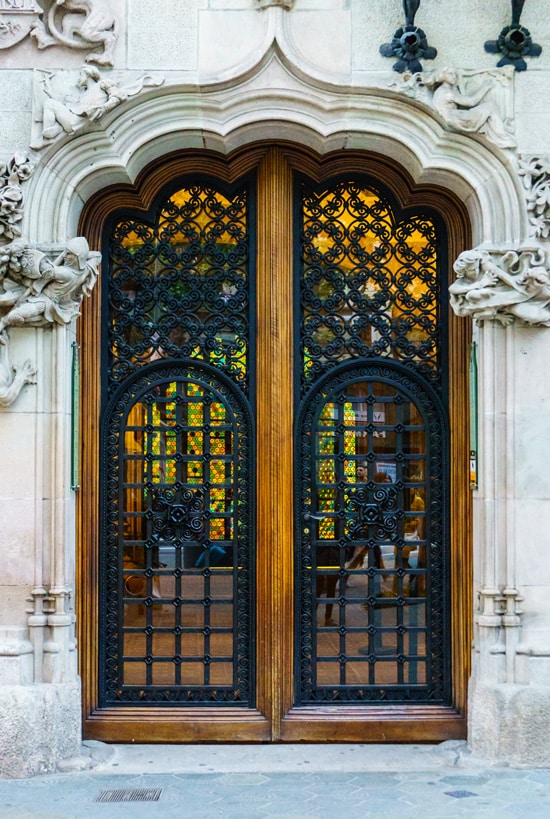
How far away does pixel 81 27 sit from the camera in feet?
24.2

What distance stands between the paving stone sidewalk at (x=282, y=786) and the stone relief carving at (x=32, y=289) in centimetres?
267

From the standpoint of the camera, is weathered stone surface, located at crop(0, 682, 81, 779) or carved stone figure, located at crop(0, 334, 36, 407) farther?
carved stone figure, located at crop(0, 334, 36, 407)

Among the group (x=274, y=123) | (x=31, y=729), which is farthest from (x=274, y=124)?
(x=31, y=729)

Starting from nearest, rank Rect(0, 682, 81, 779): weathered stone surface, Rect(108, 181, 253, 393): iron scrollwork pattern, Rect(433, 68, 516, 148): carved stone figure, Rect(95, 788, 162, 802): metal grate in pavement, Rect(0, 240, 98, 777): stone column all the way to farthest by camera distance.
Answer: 1. Rect(95, 788, 162, 802): metal grate in pavement
2. Rect(0, 682, 81, 779): weathered stone surface
3. Rect(0, 240, 98, 777): stone column
4. Rect(433, 68, 516, 148): carved stone figure
5. Rect(108, 181, 253, 393): iron scrollwork pattern

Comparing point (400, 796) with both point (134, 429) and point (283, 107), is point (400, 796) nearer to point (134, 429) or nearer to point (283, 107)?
point (134, 429)

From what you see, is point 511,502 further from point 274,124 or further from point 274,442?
point 274,124

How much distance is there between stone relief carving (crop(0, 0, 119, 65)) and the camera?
736 cm

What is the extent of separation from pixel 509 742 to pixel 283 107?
474 cm

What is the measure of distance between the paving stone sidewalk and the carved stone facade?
0.33 m

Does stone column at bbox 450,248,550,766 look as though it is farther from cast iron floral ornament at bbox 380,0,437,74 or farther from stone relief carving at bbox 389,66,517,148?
cast iron floral ornament at bbox 380,0,437,74

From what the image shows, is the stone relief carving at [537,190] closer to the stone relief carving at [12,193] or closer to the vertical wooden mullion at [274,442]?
the vertical wooden mullion at [274,442]

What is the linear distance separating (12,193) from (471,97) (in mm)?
3293

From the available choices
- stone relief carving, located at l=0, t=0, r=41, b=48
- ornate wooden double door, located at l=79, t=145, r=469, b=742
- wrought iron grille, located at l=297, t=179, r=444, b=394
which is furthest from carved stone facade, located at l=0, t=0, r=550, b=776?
wrought iron grille, located at l=297, t=179, r=444, b=394

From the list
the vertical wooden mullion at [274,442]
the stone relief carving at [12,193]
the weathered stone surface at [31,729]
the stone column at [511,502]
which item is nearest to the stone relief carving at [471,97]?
the stone column at [511,502]
